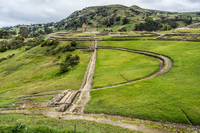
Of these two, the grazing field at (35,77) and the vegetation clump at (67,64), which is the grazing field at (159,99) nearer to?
the grazing field at (35,77)

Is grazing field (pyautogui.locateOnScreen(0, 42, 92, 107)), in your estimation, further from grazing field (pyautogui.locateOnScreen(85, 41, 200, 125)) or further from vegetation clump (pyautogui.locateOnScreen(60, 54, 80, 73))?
grazing field (pyautogui.locateOnScreen(85, 41, 200, 125))

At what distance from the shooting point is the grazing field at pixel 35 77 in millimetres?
23114

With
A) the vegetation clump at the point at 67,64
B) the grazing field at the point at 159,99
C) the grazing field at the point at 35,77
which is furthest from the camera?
the vegetation clump at the point at 67,64

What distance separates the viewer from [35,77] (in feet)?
110

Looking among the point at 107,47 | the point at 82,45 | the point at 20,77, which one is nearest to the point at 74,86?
the point at 20,77

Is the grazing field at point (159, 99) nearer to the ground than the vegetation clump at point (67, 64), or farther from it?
nearer to the ground

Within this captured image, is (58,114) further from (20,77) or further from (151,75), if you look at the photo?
(20,77)

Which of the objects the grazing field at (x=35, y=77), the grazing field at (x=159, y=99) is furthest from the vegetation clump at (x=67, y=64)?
the grazing field at (x=159, y=99)

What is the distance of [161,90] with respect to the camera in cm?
1488

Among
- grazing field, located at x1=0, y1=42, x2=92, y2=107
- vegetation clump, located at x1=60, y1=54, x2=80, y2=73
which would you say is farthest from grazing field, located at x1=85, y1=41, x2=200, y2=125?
vegetation clump, located at x1=60, y1=54, x2=80, y2=73

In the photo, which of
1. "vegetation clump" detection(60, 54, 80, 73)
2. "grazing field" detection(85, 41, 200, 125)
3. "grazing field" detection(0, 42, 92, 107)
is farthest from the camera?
"vegetation clump" detection(60, 54, 80, 73)

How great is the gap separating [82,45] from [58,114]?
4435 cm

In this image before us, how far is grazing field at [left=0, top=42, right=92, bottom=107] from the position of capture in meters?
23.1

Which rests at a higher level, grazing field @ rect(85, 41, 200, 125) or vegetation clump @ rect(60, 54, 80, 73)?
vegetation clump @ rect(60, 54, 80, 73)
